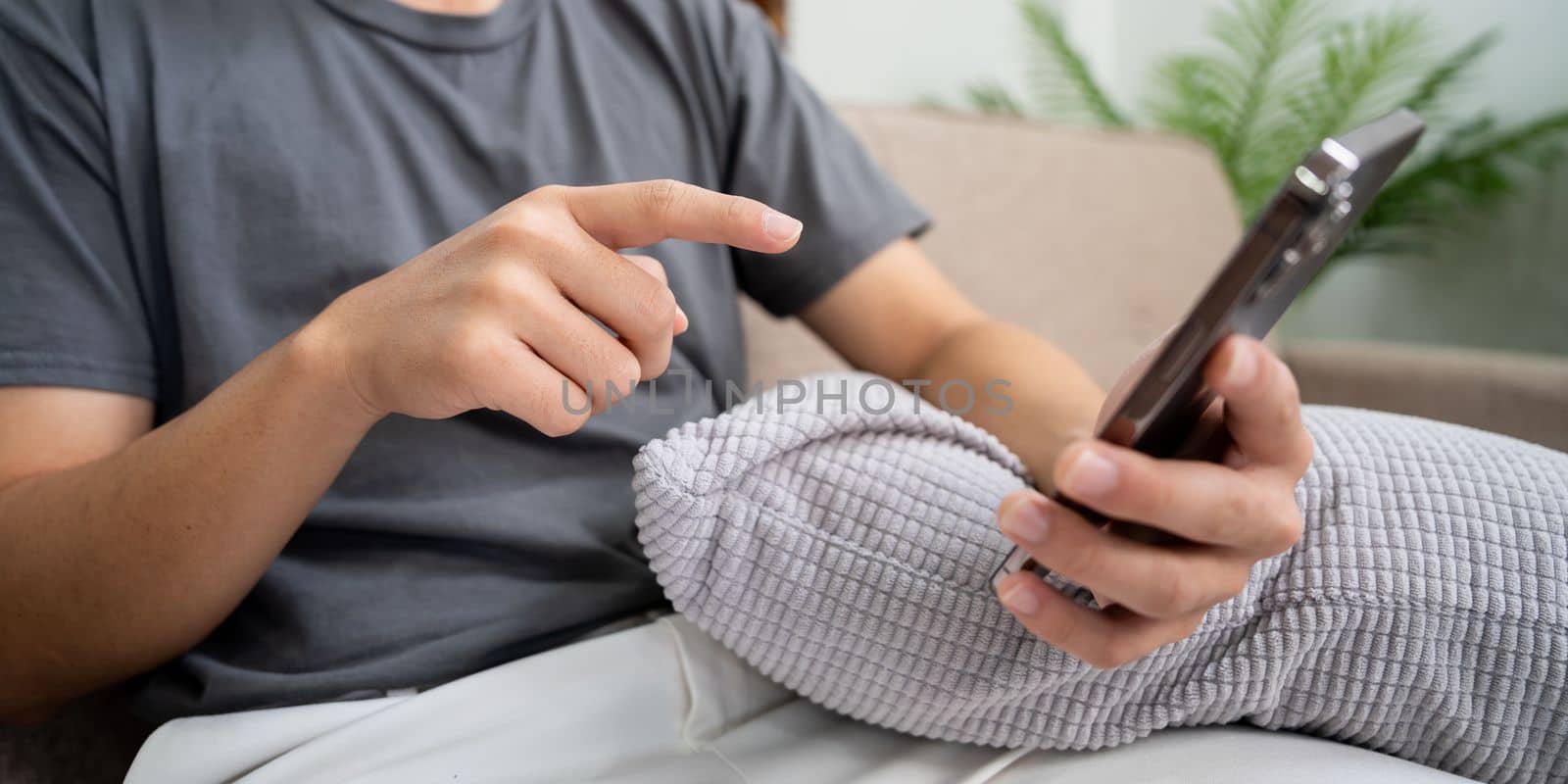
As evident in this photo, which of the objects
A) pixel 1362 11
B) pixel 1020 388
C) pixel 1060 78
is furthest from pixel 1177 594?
pixel 1362 11

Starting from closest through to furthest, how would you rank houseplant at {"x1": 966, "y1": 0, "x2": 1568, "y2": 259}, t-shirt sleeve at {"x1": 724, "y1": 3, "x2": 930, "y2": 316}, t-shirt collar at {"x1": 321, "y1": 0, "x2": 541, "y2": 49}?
1. t-shirt collar at {"x1": 321, "y1": 0, "x2": 541, "y2": 49}
2. t-shirt sleeve at {"x1": 724, "y1": 3, "x2": 930, "y2": 316}
3. houseplant at {"x1": 966, "y1": 0, "x2": 1568, "y2": 259}

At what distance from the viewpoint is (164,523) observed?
1.54 ft

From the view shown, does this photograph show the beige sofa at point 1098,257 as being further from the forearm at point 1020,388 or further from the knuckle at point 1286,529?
the knuckle at point 1286,529

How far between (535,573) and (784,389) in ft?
0.67

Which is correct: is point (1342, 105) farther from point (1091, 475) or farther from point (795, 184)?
point (1091, 475)

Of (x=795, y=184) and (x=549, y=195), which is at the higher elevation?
(x=549, y=195)

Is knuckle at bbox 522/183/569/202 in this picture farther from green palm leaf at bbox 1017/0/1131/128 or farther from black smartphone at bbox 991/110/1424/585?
green palm leaf at bbox 1017/0/1131/128

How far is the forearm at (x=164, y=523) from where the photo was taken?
17.7 inches

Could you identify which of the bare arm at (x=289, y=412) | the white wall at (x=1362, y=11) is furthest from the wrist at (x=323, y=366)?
the white wall at (x=1362, y=11)

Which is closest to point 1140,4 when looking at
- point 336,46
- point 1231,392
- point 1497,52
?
point 1497,52

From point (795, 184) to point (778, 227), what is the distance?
16.2 inches

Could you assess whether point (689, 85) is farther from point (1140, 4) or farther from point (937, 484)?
point (1140, 4)

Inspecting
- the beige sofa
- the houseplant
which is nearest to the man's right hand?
the beige sofa

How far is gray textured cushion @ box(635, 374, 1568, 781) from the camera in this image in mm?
413
